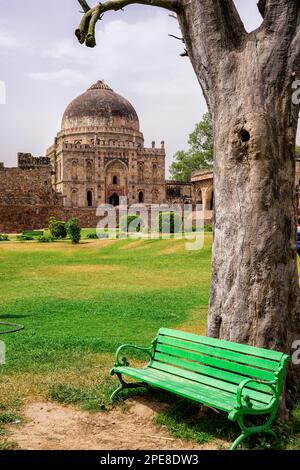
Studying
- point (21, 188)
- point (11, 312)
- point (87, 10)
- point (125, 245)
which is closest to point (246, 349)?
point (87, 10)

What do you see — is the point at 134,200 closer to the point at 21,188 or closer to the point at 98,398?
the point at 21,188

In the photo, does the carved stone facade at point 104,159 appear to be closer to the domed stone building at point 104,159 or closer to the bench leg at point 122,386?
the domed stone building at point 104,159

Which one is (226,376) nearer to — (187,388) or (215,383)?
(215,383)

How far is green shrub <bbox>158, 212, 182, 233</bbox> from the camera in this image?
73.8 feet

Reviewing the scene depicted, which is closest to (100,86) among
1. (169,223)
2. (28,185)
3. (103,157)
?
(103,157)

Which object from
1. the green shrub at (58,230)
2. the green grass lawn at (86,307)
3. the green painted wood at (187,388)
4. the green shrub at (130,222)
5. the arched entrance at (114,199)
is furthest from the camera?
the arched entrance at (114,199)

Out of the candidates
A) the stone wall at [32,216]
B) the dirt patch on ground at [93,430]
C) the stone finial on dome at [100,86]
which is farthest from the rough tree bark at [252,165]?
the stone finial on dome at [100,86]

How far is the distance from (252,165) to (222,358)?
1.48 metres

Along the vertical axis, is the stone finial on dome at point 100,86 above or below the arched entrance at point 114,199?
above

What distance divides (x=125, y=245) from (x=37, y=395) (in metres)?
15.1

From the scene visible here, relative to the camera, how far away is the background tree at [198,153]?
4397 centimetres

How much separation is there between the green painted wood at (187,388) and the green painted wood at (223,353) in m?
0.24

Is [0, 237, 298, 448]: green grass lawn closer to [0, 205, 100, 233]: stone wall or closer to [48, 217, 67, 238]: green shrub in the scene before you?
[48, 217, 67, 238]: green shrub

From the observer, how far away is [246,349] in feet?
12.2
